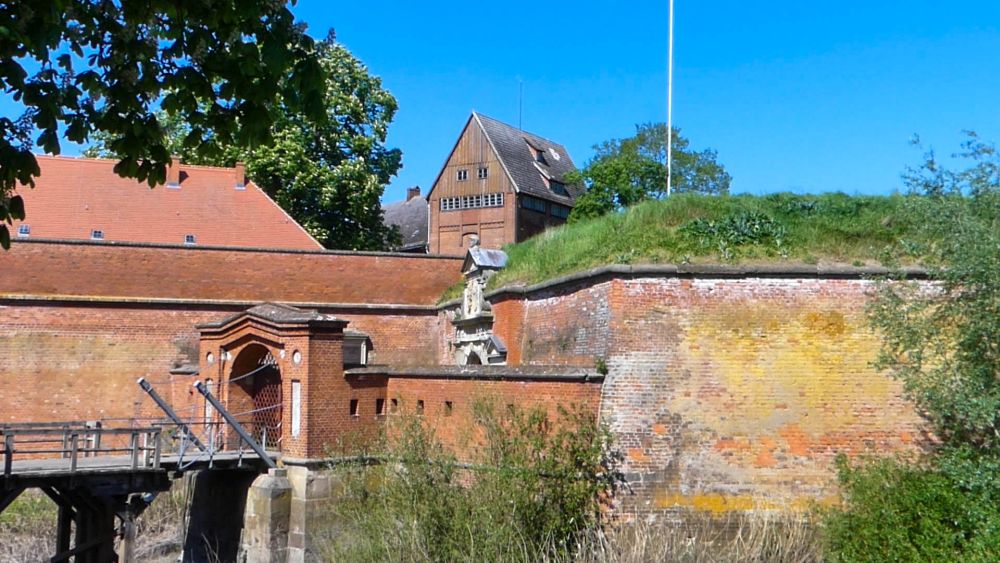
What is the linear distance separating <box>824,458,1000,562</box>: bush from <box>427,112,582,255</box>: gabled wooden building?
25073 millimetres

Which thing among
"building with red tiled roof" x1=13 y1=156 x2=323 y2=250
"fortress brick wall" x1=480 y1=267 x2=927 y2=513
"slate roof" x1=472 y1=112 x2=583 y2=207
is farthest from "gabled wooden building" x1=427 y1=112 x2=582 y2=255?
"fortress brick wall" x1=480 y1=267 x2=927 y2=513

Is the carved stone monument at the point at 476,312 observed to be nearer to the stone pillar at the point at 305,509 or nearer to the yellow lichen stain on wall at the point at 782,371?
the stone pillar at the point at 305,509

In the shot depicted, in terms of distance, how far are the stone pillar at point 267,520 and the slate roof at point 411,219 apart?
27.0 metres

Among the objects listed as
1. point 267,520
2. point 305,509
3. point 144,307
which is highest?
point 144,307

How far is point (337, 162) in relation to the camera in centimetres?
3250

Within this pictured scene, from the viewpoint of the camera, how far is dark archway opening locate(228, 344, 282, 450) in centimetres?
1912

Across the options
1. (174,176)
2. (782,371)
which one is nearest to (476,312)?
(782,371)

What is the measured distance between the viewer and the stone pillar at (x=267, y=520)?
16.8 m

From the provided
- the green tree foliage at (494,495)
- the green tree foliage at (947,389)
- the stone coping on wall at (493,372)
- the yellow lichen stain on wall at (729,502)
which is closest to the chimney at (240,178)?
the stone coping on wall at (493,372)

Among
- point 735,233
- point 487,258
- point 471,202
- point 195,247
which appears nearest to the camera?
point 735,233

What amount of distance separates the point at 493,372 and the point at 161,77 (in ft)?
35.2

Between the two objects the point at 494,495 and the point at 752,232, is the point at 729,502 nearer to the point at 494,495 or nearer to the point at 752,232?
the point at 494,495

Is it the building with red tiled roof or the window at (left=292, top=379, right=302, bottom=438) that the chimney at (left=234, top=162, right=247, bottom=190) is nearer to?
the building with red tiled roof

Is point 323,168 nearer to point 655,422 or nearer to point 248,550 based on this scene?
point 248,550
